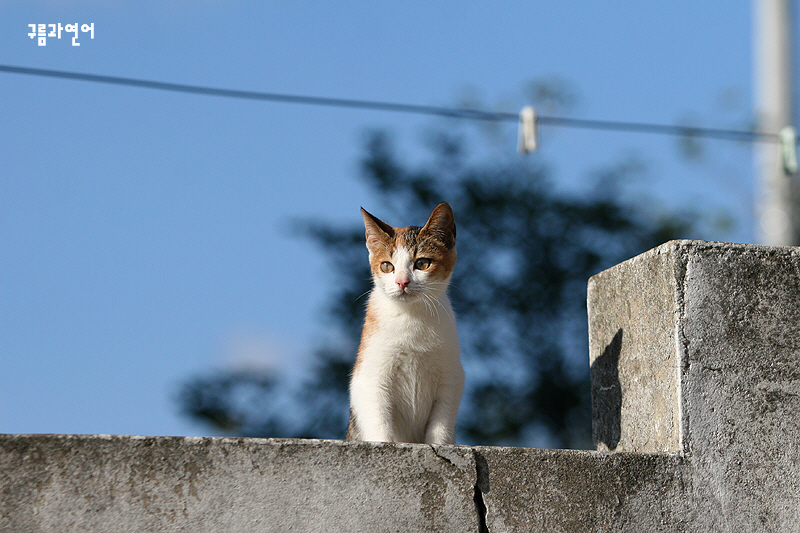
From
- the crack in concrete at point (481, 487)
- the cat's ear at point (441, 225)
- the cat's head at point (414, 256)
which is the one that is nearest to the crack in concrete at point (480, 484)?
the crack in concrete at point (481, 487)

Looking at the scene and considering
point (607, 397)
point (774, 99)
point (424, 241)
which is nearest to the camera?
point (607, 397)

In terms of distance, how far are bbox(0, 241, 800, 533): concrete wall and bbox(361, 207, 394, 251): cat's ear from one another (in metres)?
1.09

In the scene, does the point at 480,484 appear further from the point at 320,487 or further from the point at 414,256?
the point at 414,256

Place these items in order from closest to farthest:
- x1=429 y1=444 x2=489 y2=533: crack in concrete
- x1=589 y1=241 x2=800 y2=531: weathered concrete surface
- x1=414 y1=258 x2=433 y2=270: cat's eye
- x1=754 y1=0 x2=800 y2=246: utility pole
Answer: x1=429 y1=444 x2=489 y2=533: crack in concrete < x1=589 y1=241 x2=800 y2=531: weathered concrete surface < x1=414 y1=258 x2=433 y2=270: cat's eye < x1=754 y1=0 x2=800 y2=246: utility pole

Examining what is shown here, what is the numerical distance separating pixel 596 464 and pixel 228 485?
126 centimetres

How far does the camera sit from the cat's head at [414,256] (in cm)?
347

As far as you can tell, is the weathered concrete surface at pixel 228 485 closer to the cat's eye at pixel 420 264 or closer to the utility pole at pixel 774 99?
the cat's eye at pixel 420 264

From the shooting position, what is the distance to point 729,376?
293 cm

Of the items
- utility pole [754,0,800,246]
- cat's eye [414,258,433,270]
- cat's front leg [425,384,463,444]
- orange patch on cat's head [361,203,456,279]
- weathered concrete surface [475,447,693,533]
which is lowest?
weathered concrete surface [475,447,693,533]

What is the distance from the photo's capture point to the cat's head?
347 cm

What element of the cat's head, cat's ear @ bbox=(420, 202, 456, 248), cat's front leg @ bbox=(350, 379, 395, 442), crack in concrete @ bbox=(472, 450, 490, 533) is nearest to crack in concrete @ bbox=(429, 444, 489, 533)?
crack in concrete @ bbox=(472, 450, 490, 533)

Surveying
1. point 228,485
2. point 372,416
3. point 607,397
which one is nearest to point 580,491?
point 607,397

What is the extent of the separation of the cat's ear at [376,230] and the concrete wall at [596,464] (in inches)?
43.1

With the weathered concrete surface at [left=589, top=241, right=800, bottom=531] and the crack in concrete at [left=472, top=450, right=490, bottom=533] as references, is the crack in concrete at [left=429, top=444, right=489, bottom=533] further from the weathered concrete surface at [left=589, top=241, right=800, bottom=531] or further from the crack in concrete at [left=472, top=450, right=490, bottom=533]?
the weathered concrete surface at [left=589, top=241, right=800, bottom=531]
